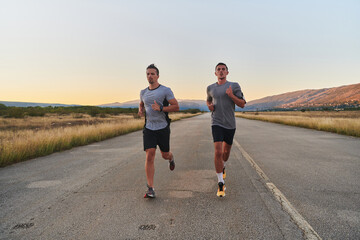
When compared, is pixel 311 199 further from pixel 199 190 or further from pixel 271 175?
pixel 199 190

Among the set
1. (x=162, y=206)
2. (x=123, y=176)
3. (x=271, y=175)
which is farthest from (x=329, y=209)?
(x=123, y=176)

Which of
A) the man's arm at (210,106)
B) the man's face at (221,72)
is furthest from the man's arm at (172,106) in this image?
the man's face at (221,72)

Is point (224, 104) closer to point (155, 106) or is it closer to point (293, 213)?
point (155, 106)

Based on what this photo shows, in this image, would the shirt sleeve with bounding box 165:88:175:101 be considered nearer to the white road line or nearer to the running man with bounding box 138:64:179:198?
the running man with bounding box 138:64:179:198

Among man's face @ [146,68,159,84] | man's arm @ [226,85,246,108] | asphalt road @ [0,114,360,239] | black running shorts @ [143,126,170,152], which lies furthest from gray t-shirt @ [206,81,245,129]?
asphalt road @ [0,114,360,239]

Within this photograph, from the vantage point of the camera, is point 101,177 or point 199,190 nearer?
point 199,190

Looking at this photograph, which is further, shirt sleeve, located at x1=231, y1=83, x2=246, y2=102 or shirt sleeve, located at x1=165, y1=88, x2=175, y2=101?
shirt sleeve, located at x1=231, y1=83, x2=246, y2=102

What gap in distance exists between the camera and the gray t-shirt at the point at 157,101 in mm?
3795

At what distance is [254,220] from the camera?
282 cm

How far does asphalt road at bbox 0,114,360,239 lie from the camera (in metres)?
2.60

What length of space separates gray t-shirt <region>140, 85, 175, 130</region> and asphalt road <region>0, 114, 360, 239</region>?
123 centimetres

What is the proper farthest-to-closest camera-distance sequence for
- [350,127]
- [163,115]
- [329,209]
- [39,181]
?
[350,127] < [39,181] < [163,115] < [329,209]

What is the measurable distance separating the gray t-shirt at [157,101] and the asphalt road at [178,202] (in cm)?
123

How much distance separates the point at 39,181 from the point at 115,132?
10.7 meters
